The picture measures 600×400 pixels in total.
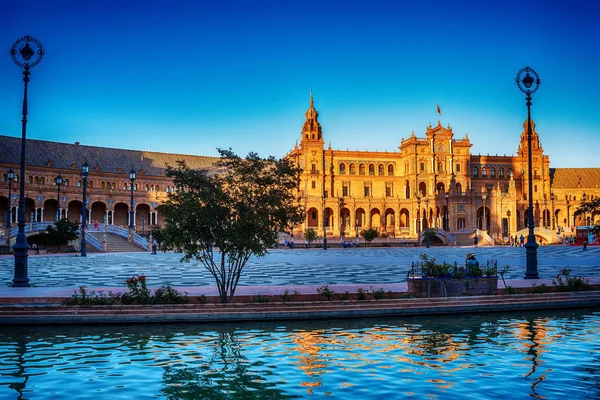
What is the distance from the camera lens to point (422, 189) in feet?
350

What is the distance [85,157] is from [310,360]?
9544cm

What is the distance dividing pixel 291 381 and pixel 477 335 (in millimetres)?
5745

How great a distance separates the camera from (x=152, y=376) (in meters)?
10.5

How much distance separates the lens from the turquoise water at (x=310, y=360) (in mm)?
9617

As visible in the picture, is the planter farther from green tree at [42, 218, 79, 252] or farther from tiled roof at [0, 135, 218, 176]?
tiled roof at [0, 135, 218, 176]

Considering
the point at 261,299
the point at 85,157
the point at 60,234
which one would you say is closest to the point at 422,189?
the point at 85,157

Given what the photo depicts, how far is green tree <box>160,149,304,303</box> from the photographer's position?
15898 millimetres

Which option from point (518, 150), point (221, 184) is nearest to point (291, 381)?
point (221, 184)

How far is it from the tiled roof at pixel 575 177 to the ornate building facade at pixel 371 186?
38 centimetres

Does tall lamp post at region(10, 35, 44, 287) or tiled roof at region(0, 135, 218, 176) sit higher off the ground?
tiled roof at region(0, 135, 218, 176)

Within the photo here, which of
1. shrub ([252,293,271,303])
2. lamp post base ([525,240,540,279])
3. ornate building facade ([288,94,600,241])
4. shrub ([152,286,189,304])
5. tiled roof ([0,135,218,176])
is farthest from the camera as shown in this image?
ornate building facade ([288,94,600,241])

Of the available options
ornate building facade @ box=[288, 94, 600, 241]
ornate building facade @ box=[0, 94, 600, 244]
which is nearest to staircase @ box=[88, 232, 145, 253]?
ornate building facade @ box=[0, 94, 600, 244]

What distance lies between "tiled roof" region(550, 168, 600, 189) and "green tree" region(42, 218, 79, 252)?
96.3m

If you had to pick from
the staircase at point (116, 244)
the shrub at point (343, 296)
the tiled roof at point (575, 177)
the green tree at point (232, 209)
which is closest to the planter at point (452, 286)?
the shrub at point (343, 296)
